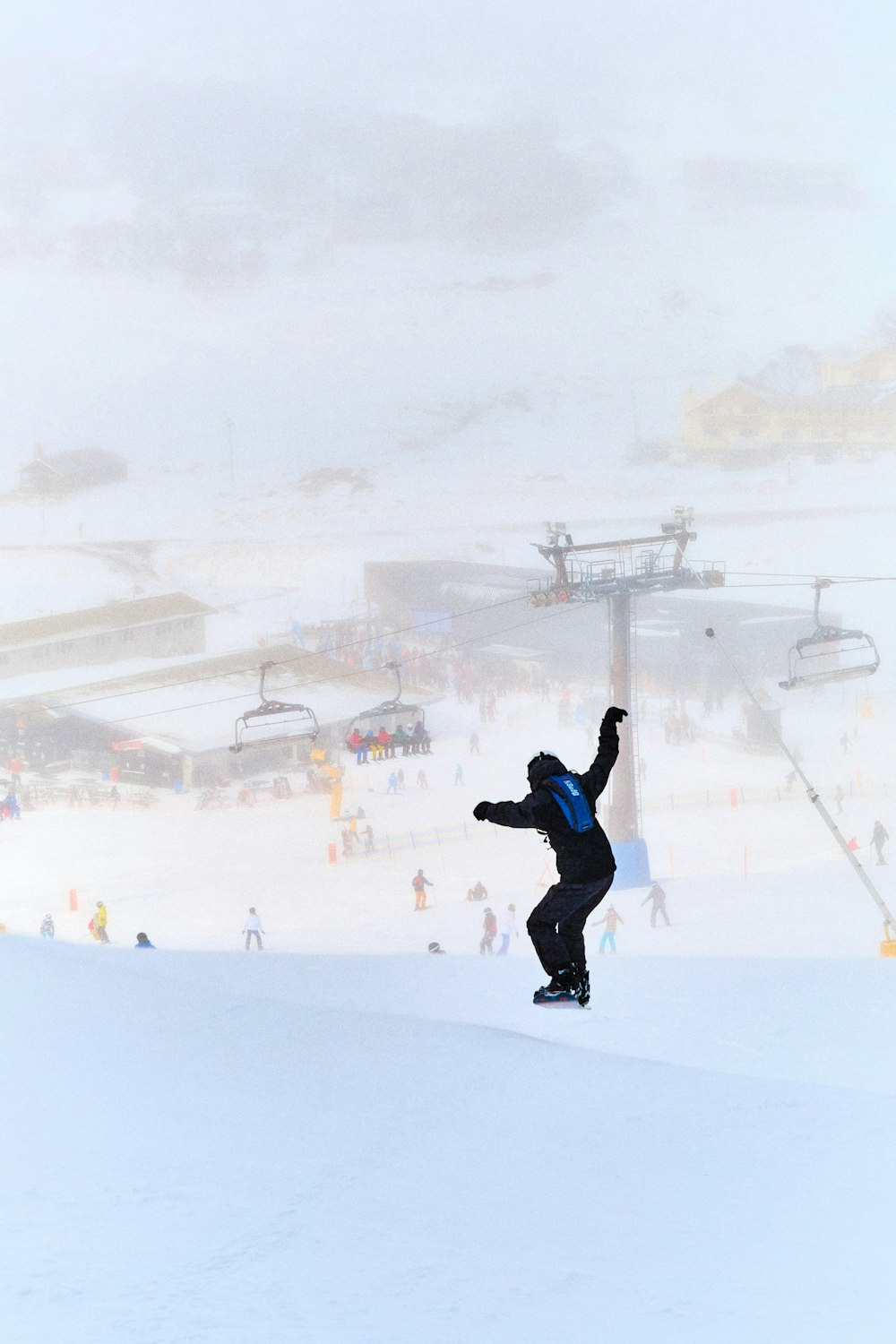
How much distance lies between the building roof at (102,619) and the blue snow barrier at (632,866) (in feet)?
67.0

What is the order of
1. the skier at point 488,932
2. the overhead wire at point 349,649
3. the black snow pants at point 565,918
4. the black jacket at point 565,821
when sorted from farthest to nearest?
1. the overhead wire at point 349,649
2. the skier at point 488,932
3. the black snow pants at point 565,918
4. the black jacket at point 565,821

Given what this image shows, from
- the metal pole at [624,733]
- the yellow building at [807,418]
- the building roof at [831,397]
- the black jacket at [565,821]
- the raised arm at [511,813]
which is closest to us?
the raised arm at [511,813]

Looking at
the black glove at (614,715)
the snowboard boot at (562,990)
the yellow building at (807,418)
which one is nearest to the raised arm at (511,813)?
the black glove at (614,715)

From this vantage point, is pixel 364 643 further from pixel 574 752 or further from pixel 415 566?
pixel 574 752

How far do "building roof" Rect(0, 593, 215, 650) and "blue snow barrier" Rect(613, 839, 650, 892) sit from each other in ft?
67.0

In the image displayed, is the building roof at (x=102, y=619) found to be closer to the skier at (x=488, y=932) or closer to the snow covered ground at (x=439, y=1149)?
the skier at (x=488, y=932)

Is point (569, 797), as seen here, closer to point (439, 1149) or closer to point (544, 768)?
point (544, 768)

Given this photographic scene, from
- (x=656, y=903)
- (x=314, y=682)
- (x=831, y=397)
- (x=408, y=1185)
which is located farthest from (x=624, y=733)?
(x=831, y=397)

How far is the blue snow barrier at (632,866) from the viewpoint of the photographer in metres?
21.6

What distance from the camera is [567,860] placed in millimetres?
4914

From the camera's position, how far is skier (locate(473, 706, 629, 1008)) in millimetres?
4820

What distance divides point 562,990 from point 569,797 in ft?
2.31

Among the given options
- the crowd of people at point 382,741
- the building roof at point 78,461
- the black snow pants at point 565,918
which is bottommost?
the black snow pants at point 565,918

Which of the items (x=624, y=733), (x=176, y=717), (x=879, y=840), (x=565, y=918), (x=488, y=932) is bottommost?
(x=488, y=932)
